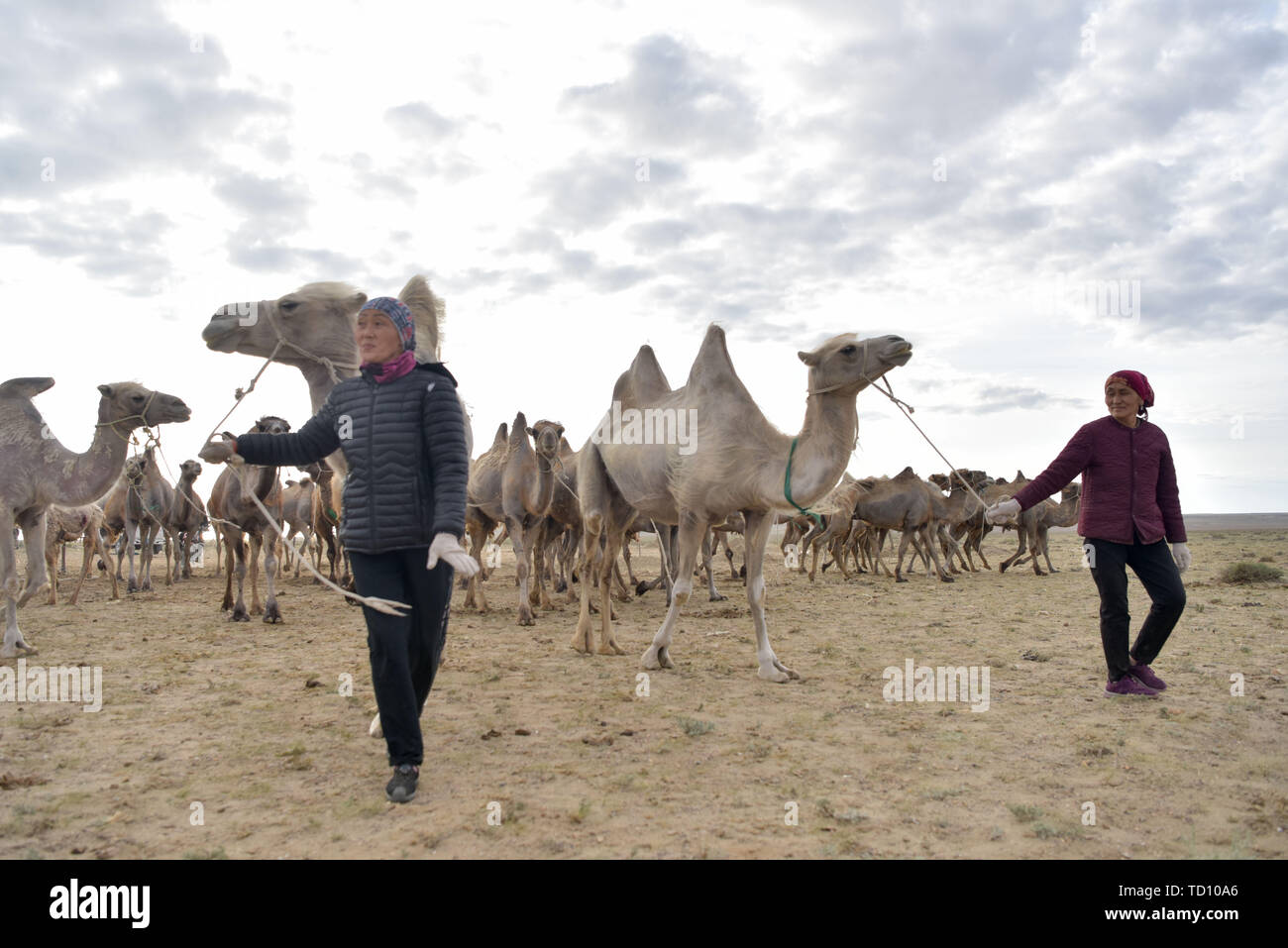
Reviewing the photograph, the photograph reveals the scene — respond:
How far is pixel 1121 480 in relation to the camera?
6.58 meters

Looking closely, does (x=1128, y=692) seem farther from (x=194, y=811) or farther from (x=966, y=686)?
(x=194, y=811)

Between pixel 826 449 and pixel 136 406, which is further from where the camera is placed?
pixel 136 406

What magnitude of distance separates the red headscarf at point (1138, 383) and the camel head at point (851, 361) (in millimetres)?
2079

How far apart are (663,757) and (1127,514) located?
4423 millimetres

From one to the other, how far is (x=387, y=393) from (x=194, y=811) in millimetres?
2407

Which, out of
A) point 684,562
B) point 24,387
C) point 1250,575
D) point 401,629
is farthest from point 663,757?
point 1250,575

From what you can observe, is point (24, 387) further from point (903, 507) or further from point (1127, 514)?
point (903, 507)

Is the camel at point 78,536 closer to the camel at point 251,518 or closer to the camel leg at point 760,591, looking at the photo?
the camel at point 251,518

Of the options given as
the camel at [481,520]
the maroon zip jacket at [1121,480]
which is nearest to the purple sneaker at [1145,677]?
the maroon zip jacket at [1121,480]

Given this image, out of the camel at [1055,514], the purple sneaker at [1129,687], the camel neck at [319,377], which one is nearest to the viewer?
the camel neck at [319,377]

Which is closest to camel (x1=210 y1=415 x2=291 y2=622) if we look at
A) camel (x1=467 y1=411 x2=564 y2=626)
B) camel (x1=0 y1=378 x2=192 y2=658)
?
camel (x1=0 y1=378 x2=192 y2=658)

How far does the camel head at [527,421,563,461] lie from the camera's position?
1154 cm

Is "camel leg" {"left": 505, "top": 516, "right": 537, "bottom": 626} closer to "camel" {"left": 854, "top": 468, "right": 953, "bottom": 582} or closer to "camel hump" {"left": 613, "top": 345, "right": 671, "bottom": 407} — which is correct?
"camel hump" {"left": 613, "top": 345, "right": 671, "bottom": 407}

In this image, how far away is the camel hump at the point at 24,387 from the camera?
9211mm
